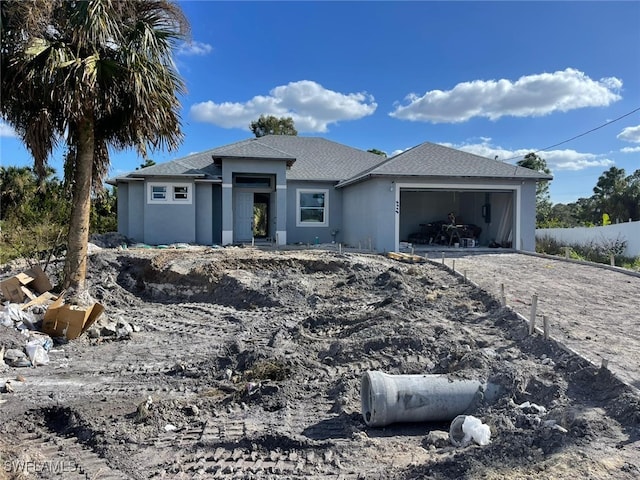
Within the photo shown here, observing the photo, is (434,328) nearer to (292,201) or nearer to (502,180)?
(502,180)

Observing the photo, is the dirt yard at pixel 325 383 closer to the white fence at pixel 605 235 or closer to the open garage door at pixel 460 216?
the open garage door at pixel 460 216

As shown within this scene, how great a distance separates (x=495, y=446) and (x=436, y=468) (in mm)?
594

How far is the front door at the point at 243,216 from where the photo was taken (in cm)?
2101

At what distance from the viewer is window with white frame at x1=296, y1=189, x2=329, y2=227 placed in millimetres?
21344

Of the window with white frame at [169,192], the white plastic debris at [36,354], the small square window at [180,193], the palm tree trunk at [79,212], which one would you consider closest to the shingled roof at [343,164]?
the window with white frame at [169,192]

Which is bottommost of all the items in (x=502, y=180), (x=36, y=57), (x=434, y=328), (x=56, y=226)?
(x=434, y=328)

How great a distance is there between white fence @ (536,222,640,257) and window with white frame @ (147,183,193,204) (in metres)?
18.9

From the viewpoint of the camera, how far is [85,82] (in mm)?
9078

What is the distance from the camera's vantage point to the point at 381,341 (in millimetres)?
7371

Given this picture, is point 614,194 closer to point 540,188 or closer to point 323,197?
point 540,188

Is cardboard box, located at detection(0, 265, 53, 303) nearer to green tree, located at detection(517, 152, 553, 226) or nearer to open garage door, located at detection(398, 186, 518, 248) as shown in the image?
open garage door, located at detection(398, 186, 518, 248)

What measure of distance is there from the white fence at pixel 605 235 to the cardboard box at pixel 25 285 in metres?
21.9

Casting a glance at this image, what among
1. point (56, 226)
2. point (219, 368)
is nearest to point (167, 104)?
point (219, 368)

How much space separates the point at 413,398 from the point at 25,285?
9203mm
